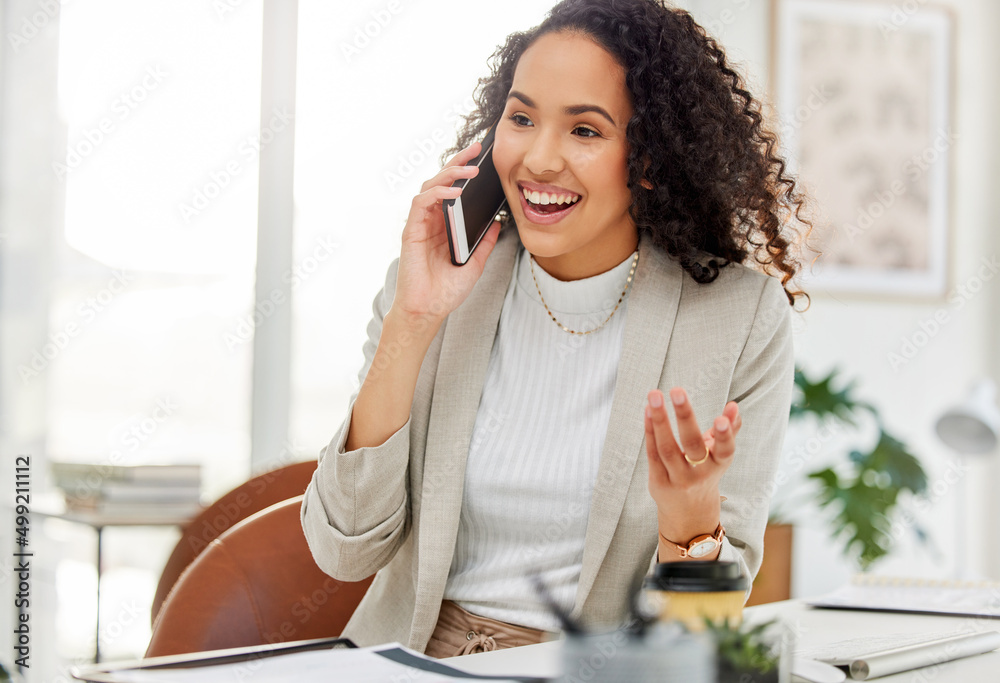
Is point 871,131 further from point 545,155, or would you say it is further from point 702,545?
point 702,545

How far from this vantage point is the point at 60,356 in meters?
2.67

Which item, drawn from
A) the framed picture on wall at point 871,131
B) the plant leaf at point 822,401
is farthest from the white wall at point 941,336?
the plant leaf at point 822,401

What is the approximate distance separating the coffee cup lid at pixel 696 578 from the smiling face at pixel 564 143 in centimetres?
77

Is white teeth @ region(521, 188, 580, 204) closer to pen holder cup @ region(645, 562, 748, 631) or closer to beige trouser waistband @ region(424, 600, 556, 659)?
beige trouser waistband @ region(424, 600, 556, 659)

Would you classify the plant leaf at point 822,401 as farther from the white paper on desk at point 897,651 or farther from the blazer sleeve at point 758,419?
the white paper on desk at point 897,651

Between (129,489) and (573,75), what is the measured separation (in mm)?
1741

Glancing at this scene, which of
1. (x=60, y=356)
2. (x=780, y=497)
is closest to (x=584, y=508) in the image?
(x=60, y=356)

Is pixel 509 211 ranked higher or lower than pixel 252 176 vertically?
lower

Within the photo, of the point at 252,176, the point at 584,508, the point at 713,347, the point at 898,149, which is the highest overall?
the point at 898,149

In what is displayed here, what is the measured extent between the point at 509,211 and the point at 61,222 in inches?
67.0

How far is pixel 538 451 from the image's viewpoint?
4.50 feet

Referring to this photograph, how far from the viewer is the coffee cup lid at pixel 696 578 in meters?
0.71

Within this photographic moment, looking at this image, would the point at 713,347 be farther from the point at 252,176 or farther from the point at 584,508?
the point at 252,176

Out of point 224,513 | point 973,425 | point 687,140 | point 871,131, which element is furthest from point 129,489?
point 871,131
